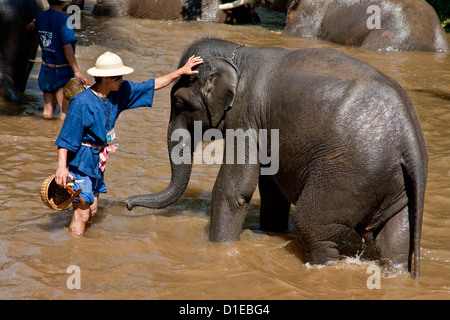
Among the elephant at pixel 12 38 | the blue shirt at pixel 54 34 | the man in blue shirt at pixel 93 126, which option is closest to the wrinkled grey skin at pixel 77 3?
the elephant at pixel 12 38

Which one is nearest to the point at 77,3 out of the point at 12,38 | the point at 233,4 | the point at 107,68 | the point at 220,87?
the point at 233,4

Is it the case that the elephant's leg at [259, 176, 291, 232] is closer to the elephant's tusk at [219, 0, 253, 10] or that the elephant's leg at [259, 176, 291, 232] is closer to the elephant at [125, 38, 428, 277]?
the elephant at [125, 38, 428, 277]

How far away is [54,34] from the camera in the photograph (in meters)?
7.40

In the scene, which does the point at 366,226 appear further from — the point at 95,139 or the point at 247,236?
the point at 95,139

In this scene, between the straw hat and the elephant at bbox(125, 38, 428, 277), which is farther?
the straw hat

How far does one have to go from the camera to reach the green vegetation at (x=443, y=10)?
1485cm

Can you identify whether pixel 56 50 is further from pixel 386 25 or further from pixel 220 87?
pixel 386 25

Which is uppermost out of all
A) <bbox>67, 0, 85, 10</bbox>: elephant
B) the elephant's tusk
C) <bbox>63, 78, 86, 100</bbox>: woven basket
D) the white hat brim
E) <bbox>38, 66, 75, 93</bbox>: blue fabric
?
the white hat brim

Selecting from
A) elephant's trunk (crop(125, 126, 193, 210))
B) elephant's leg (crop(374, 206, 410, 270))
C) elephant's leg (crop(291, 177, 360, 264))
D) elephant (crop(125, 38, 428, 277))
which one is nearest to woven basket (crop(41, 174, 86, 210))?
elephant's trunk (crop(125, 126, 193, 210))

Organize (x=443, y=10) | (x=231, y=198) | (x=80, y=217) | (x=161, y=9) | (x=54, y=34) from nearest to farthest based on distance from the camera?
(x=231, y=198)
(x=80, y=217)
(x=54, y=34)
(x=161, y=9)
(x=443, y=10)

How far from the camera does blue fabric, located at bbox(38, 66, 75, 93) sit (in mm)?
7602

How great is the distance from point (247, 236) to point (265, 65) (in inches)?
54.7

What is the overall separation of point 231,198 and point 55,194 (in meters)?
1.33

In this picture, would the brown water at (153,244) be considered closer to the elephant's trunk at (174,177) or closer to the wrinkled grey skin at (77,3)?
the elephant's trunk at (174,177)
